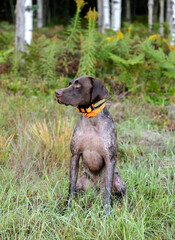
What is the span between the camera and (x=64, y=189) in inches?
121

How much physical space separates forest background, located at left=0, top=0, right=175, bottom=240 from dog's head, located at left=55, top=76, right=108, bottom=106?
0.97 metres

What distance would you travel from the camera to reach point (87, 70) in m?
6.21

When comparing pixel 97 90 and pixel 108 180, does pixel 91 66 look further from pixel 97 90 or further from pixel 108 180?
pixel 108 180

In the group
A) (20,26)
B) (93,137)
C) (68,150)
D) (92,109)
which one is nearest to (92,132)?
(93,137)

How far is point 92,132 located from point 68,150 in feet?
4.26

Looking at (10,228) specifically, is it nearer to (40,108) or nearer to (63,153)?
(63,153)

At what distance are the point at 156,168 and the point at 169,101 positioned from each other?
11.7ft

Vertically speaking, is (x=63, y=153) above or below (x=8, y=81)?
below

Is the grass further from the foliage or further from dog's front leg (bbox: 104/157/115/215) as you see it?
the foliage

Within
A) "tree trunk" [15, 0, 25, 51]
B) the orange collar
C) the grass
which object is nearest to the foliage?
"tree trunk" [15, 0, 25, 51]

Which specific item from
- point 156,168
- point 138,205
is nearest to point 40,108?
point 156,168

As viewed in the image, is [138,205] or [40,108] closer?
[138,205]

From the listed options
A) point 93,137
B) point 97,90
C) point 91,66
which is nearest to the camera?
point 97,90

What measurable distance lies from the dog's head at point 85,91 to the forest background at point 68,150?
97 centimetres
